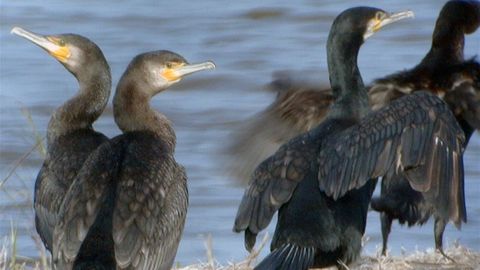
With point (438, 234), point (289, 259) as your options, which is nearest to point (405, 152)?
point (289, 259)

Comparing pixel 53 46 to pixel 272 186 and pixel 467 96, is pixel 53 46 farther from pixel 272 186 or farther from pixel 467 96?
pixel 467 96

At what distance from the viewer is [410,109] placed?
8.74 meters

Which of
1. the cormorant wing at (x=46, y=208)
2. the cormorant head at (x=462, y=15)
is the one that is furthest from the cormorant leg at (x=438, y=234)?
the cormorant wing at (x=46, y=208)

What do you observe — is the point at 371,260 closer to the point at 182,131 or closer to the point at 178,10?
the point at 182,131

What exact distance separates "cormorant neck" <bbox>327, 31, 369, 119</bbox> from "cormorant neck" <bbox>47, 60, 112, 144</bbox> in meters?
1.32

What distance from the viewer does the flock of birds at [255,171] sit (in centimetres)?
809

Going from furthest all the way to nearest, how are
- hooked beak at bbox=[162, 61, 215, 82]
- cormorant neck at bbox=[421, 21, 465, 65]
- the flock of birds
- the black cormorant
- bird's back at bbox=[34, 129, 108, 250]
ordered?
1. cormorant neck at bbox=[421, 21, 465, 65]
2. the black cormorant
3. hooked beak at bbox=[162, 61, 215, 82]
4. bird's back at bbox=[34, 129, 108, 250]
5. the flock of birds

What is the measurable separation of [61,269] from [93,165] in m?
0.57

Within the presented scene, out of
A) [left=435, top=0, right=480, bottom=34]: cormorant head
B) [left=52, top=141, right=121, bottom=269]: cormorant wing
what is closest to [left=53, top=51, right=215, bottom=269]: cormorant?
[left=52, top=141, right=121, bottom=269]: cormorant wing

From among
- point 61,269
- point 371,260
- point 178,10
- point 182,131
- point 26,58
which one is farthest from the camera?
point 178,10

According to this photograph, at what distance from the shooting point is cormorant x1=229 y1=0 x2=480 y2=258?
387 inches

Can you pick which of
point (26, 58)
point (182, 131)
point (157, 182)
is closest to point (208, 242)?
point (157, 182)

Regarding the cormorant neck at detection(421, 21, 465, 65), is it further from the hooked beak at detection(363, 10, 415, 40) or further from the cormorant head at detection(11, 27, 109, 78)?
the cormorant head at detection(11, 27, 109, 78)

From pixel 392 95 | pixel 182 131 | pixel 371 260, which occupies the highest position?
pixel 392 95
